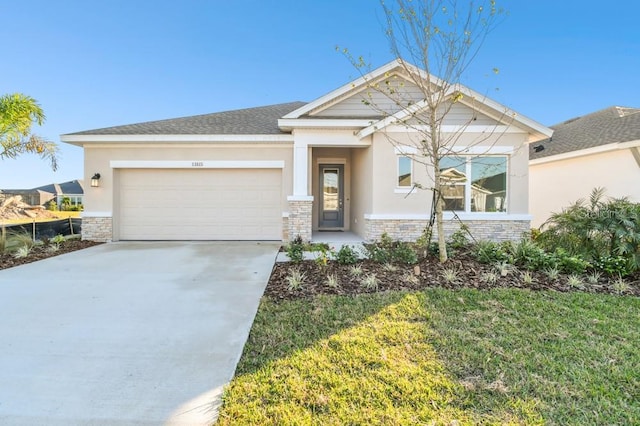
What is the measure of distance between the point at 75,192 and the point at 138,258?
4309 centimetres

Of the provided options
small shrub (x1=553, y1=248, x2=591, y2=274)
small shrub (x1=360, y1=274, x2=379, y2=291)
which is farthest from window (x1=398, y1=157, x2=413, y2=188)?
small shrub (x1=360, y1=274, x2=379, y2=291)

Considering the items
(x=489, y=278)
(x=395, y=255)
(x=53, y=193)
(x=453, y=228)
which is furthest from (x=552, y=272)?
(x=53, y=193)

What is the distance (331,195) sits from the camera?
12.7 m

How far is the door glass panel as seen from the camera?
1270 centimetres

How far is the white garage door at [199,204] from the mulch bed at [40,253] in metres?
1.25

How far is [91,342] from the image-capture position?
11.6 ft

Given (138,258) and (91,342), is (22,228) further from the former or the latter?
(91,342)

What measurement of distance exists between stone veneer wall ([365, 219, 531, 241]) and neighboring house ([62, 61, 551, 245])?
0.03 m

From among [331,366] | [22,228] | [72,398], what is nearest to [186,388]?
[72,398]

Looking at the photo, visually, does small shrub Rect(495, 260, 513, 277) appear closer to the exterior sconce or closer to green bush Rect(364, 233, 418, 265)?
green bush Rect(364, 233, 418, 265)

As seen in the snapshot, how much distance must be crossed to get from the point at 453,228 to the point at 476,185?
151 cm

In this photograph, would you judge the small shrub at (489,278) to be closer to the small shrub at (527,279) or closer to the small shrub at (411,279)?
the small shrub at (527,279)

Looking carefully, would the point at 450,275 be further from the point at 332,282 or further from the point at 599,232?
the point at 599,232

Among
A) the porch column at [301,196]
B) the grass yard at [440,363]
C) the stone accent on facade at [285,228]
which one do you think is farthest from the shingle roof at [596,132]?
the stone accent on facade at [285,228]
